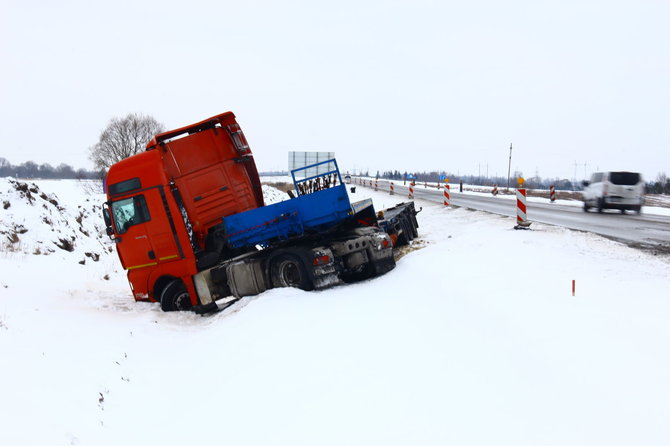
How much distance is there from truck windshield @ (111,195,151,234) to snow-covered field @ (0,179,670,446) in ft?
6.54

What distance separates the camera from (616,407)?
344cm

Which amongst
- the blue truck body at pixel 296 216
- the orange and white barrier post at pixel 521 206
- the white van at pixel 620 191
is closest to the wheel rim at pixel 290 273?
the blue truck body at pixel 296 216

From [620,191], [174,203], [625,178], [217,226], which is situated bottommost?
[620,191]

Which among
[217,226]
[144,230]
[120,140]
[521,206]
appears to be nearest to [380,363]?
[217,226]

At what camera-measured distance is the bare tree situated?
4150 cm

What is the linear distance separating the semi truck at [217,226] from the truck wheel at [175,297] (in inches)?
0.8

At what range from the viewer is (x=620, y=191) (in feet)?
62.1

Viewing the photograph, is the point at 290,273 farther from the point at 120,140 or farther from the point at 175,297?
the point at 120,140

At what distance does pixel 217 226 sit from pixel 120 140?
37.7 meters

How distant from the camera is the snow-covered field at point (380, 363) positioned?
354 centimetres

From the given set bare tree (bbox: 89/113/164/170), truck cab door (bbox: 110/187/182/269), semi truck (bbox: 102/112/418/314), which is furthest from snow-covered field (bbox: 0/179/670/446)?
bare tree (bbox: 89/113/164/170)

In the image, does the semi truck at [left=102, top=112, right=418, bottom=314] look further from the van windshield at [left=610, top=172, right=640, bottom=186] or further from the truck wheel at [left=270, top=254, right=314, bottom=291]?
the van windshield at [left=610, top=172, right=640, bottom=186]

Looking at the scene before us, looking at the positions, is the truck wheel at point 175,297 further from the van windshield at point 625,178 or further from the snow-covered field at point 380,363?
the van windshield at point 625,178

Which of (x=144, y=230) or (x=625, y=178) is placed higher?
(x=144, y=230)
